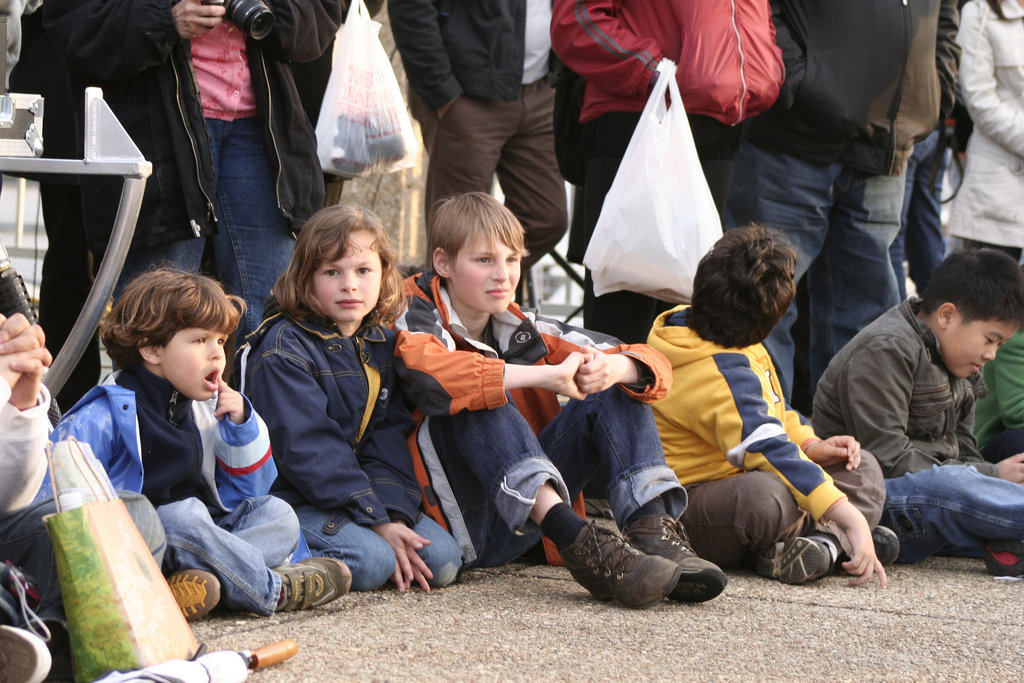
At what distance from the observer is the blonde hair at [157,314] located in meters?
2.57

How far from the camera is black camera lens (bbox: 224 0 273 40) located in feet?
10.6

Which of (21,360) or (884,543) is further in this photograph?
(884,543)

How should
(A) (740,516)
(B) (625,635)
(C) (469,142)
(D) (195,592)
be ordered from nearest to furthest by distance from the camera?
(D) (195,592) < (B) (625,635) < (A) (740,516) < (C) (469,142)

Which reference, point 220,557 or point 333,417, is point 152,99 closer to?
point 333,417

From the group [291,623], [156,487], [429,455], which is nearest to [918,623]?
[429,455]

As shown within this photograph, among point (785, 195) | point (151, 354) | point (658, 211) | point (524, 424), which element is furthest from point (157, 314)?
point (785, 195)

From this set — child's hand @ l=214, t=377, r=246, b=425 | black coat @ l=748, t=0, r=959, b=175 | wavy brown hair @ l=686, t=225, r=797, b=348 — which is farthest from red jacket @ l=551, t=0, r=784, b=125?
child's hand @ l=214, t=377, r=246, b=425

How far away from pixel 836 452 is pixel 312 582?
1.47 meters

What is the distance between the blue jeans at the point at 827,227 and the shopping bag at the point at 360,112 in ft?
3.95

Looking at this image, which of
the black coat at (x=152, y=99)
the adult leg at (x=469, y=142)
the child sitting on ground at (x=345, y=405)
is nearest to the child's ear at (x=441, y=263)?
the child sitting on ground at (x=345, y=405)

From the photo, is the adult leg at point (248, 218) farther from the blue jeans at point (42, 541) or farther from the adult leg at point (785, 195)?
the adult leg at point (785, 195)

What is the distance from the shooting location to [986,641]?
270cm

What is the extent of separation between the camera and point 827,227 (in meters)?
4.50

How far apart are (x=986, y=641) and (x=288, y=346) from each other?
162 cm
